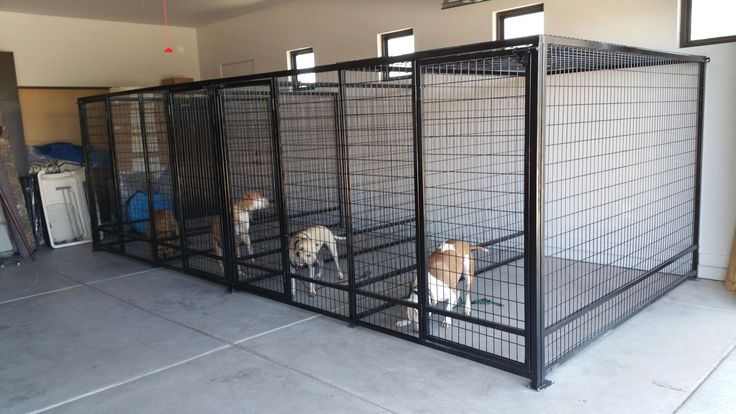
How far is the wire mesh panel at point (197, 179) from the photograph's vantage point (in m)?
4.88

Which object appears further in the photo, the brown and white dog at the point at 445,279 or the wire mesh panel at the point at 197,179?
the wire mesh panel at the point at 197,179

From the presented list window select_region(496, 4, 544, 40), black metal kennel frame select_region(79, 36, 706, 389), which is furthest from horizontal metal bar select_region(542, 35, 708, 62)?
window select_region(496, 4, 544, 40)

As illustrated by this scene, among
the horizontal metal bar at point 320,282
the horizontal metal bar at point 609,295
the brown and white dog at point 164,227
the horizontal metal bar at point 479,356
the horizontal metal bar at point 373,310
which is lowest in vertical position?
the horizontal metal bar at point 479,356

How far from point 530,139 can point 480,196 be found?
10.2 feet

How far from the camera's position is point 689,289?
4344 millimetres

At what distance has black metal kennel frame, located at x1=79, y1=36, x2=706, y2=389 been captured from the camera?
333 cm

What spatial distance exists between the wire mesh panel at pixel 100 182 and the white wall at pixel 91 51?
4.49ft

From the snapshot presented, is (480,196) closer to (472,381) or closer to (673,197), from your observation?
(673,197)

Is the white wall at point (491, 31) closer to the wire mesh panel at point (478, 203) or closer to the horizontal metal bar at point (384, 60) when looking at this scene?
the wire mesh panel at point (478, 203)

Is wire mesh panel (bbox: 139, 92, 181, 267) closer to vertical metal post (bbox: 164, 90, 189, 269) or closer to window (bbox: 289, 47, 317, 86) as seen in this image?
vertical metal post (bbox: 164, 90, 189, 269)

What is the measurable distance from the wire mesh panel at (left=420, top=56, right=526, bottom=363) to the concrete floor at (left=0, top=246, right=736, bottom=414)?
462mm

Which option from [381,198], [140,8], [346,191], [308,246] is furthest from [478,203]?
[140,8]

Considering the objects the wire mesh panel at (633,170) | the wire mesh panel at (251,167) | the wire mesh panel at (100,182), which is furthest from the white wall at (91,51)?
the wire mesh panel at (633,170)

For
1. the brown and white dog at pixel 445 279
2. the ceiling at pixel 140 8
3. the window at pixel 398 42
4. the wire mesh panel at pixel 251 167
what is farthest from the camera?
the ceiling at pixel 140 8
